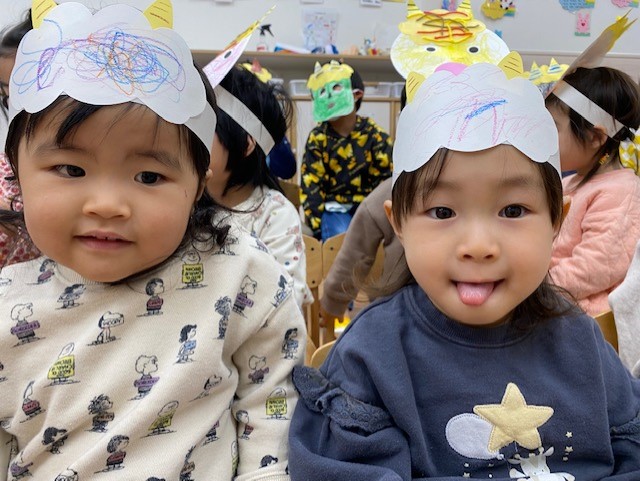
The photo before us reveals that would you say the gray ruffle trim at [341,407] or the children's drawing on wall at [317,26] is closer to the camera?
the gray ruffle trim at [341,407]

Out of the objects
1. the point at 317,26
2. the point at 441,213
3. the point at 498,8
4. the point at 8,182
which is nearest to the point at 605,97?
the point at 441,213

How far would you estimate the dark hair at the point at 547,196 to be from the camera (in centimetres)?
68

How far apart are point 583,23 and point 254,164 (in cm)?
377

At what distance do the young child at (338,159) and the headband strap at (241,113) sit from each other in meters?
1.35

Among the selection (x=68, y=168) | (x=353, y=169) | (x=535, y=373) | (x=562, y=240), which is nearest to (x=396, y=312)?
(x=535, y=373)

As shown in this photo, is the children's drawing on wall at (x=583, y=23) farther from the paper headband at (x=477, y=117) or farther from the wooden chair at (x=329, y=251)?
the paper headband at (x=477, y=117)

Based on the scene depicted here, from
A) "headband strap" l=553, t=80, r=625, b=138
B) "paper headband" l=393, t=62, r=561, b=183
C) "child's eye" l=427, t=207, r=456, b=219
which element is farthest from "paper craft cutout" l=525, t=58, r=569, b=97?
"child's eye" l=427, t=207, r=456, b=219

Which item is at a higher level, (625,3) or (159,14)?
(159,14)

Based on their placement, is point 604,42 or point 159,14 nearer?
point 159,14

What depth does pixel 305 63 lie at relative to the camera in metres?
4.27

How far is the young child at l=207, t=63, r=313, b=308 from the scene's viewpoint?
1441mm

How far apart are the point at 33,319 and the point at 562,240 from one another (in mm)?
1392

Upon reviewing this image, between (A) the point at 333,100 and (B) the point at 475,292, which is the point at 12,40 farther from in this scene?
(A) the point at 333,100

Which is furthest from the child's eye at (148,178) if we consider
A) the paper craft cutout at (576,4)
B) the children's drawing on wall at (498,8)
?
the paper craft cutout at (576,4)
